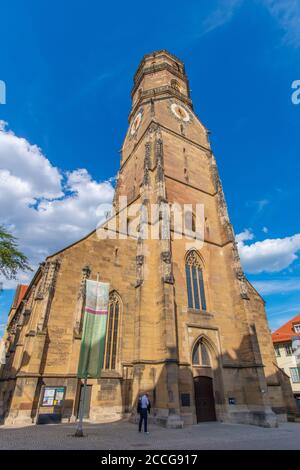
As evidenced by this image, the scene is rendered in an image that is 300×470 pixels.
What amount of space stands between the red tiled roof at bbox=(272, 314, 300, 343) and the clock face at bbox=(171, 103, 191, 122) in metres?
27.2

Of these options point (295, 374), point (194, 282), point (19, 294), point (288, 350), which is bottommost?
point (295, 374)

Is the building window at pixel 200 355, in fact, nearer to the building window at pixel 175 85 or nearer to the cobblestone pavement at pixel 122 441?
the cobblestone pavement at pixel 122 441

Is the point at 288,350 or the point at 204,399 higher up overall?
the point at 288,350

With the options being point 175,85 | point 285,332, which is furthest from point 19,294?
point 285,332

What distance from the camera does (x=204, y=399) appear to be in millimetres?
13836

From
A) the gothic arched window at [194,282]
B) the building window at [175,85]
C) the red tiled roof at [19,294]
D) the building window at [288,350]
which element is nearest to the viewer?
the gothic arched window at [194,282]

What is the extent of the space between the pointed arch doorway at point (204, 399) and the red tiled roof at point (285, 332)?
20.9 metres

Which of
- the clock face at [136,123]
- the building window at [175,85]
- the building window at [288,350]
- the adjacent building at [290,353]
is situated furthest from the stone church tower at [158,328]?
the building window at [288,350]

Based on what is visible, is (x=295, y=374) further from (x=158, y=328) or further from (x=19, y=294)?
(x=19, y=294)

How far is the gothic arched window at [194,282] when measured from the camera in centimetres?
1619

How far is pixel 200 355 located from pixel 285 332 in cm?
2377

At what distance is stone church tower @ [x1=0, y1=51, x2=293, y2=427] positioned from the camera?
38.8 feet

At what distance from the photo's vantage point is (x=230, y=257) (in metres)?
18.5

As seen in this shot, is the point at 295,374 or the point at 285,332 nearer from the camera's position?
the point at 295,374
